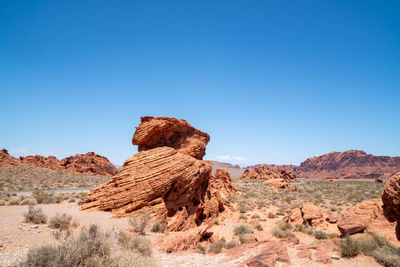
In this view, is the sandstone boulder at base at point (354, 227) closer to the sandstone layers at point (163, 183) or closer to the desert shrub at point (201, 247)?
the desert shrub at point (201, 247)

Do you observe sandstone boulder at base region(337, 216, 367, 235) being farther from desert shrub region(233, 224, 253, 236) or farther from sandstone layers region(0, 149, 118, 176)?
sandstone layers region(0, 149, 118, 176)

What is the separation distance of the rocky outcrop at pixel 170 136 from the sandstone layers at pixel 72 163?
177 ft

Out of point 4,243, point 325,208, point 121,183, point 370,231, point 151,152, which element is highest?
point 151,152

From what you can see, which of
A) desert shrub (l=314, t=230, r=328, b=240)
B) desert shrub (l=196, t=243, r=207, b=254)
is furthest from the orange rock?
desert shrub (l=314, t=230, r=328, b=240)

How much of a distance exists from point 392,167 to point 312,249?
155837 mm

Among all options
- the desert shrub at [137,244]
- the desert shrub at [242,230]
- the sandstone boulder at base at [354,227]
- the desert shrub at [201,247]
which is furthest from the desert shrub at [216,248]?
the sandstone boulder at base at [354,227]

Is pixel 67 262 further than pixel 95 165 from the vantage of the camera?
No

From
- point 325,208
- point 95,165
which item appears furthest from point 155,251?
point 95,165

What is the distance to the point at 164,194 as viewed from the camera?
12570 mm

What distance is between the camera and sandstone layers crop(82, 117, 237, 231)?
12.1 metres

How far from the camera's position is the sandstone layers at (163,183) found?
39.8 ft

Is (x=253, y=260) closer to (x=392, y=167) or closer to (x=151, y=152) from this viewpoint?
(x=151, y=152)

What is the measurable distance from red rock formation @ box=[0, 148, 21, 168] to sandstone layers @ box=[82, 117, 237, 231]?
171 feet

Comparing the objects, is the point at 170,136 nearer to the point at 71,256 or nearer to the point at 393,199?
the point at 71,256
